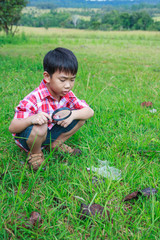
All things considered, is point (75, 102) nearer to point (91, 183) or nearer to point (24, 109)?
→ point (24, 109)

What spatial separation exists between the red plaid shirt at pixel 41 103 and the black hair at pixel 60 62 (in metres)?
0.17

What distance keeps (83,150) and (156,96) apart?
192cm

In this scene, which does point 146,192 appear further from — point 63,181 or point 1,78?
point 1,78

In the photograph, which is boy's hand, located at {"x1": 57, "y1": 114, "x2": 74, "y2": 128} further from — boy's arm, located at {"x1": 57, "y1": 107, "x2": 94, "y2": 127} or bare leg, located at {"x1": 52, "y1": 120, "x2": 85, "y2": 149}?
bare leg, located at {"x1": 52, "y1": 120, "x2": 85, "y2": 149}

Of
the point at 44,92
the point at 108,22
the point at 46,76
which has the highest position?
the point at 46,76

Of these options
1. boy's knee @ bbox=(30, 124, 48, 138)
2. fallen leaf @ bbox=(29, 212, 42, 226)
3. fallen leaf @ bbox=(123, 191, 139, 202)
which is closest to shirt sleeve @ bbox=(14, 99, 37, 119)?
boy's knee @ bbox=(30, 124, 48, 138)

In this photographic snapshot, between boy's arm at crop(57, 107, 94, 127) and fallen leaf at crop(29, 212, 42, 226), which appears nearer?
fallen leaf at crop(29, 212, 42, 226)

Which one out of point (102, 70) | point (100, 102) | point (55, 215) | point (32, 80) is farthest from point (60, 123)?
point (102, 70)

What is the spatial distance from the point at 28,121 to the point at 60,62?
1.76 ft

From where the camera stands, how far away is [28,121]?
1737 millimetres

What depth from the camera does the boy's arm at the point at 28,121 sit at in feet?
5.56

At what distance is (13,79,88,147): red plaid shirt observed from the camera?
1818 mm

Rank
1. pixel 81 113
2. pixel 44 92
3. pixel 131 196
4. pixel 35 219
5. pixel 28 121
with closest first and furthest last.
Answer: pixel 35 219, pixel 131 196, pixel 28 121, pixel 44 92, pixel 81 113

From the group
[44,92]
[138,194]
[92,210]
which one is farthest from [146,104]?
[92,210]
